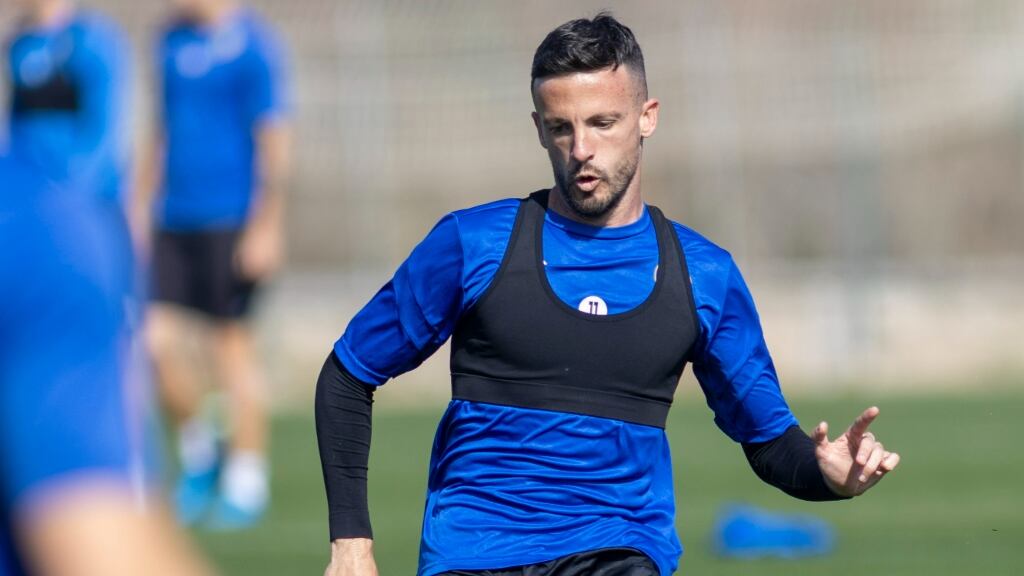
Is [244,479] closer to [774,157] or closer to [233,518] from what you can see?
[233,518]

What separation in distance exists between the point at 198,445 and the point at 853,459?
5.61 meters

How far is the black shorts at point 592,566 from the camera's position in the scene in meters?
4.00

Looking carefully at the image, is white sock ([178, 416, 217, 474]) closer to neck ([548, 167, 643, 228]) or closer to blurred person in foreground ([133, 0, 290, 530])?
blurred person in foreground ([133, 0, 290, 530])

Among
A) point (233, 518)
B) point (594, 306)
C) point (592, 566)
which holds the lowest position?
point (233, 518)

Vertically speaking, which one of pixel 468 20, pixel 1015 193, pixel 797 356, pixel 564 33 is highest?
pixel 564 33

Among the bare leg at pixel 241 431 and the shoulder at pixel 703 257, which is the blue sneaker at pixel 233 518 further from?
the shoulder at pixel 703 257

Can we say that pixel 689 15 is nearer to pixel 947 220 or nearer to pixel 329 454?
pixel 947 220

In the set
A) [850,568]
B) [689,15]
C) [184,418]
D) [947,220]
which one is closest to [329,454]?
[850,568]

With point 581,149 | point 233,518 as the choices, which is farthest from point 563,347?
point 233,518

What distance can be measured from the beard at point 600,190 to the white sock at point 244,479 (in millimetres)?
4874

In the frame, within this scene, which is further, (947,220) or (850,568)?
(947,220)

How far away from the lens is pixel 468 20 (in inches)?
632

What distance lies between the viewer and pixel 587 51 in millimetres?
4223

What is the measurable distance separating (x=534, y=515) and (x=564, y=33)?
1127 mm
